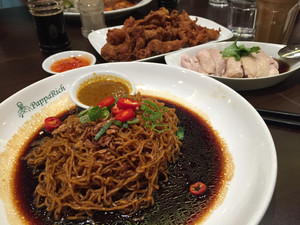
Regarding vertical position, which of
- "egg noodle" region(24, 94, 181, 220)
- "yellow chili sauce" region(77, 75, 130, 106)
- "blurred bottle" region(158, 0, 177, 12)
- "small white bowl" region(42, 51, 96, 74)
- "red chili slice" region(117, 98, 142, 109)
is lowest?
"egg noodle" region(24, 94, 181, 220)

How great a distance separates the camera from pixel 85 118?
2.04m

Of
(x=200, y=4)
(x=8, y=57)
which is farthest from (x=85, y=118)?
(x=200, y=4)

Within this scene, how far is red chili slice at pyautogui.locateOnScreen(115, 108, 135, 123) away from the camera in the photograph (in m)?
1.96

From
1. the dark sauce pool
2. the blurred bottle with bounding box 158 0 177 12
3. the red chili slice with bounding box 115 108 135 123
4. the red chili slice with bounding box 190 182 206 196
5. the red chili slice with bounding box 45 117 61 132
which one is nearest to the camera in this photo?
the dark sauce pool

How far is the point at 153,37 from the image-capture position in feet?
12.4

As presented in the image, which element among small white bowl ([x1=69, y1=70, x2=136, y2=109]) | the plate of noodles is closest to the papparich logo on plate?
the plate of noodles

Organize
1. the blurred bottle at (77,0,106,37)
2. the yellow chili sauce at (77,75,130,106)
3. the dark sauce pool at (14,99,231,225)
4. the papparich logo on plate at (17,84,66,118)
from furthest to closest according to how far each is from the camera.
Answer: the blurred bottle at (77,0,106,37) → the yellow chili sauce at (77,75,130,106) → the papparich logo on plate at (17,84,66,118) → the dark sauce pool at (14,99,231,225)

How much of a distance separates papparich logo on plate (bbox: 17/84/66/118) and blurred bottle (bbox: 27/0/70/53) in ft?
5.06

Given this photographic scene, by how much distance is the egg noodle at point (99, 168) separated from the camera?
173 centimetres

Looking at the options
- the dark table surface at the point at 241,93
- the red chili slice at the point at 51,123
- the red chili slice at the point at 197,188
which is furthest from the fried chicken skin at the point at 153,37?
the red chili slice at the point at 197,188

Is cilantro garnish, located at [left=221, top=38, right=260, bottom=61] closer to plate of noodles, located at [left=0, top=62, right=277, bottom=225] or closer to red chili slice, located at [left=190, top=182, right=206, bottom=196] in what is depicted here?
plate of noodles, located at [left=0, top=62, right=277, bottom=225]

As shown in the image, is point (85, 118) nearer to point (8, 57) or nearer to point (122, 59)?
point (122, 59)

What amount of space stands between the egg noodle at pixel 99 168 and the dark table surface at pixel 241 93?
0.86 meters

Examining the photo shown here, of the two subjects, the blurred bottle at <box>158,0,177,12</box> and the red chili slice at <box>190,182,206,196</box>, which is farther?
the blurred bottle at <box>158,0,177,12</box>
